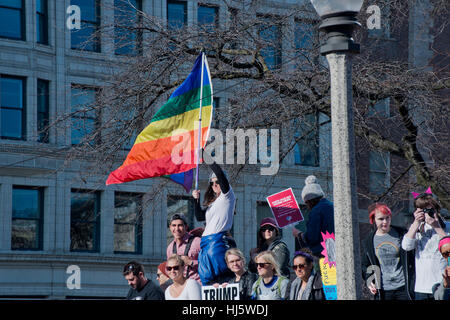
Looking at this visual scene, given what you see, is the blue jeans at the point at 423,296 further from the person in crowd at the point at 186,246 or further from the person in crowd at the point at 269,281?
the person in crowd at the point at 186,246

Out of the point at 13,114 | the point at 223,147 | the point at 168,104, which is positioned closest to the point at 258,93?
the point at 223,147

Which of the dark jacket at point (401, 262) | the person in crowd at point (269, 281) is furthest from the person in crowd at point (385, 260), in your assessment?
the person in crowd at point (269, 281)

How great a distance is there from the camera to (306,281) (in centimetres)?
1066

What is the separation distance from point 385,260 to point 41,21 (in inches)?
911

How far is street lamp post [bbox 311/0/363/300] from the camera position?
329 inches

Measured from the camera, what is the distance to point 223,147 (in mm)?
17266

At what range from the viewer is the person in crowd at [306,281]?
1055 cm

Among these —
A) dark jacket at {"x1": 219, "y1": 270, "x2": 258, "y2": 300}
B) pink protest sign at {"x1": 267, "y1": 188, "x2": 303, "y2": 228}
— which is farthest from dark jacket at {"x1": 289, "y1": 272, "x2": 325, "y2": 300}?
pink protest sign at {"x1": 267, "y1": 188, "x2": 303, "y2": 228}

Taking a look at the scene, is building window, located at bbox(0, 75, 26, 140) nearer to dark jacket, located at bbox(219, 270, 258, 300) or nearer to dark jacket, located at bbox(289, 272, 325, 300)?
dark jacket, located at bbox(219, 270, 258, 300)

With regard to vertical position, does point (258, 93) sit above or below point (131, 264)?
above
